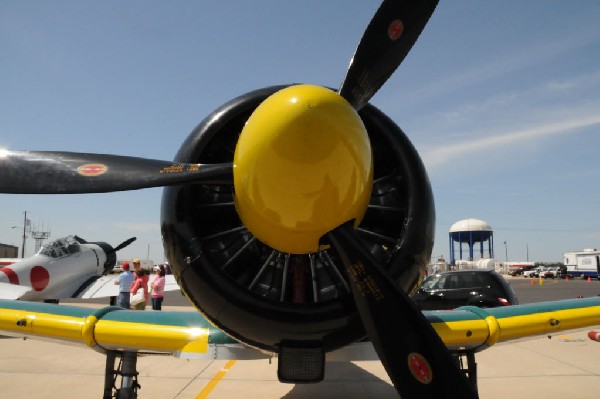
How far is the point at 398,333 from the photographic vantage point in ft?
7.46

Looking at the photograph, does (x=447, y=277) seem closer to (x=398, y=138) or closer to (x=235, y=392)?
(x=235, y=392)

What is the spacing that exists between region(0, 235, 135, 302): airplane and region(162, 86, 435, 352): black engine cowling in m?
9.95

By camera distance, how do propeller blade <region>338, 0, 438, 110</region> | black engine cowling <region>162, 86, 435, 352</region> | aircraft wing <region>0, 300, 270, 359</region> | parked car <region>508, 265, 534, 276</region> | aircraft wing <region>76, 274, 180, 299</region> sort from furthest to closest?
parked car <region>508, 265, 534, 276</region>
aircraft wing <region>76, 274, 180, 299</region>
aircraft wing <region>0, 300, 270, 359</region>
black engine cowling <region>162, 86, 435, 352</region>
propeller blade <region>338, 0, 438, 110</region>

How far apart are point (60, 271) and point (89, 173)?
1234 centimetres

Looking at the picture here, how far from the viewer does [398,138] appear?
3035mm

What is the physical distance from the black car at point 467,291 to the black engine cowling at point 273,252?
224 inches

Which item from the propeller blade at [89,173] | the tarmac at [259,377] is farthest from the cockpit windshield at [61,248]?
the propeller blade at [89,173]

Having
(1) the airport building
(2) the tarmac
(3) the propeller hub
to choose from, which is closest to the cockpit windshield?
(2) the tarmac

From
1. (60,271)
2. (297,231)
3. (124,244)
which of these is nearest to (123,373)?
(297,231)

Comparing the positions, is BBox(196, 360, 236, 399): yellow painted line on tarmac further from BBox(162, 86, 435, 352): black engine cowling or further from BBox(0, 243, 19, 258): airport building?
BBox(0, 243, 19, 258): airport building

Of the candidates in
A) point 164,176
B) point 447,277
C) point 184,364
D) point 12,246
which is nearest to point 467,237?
point 447,277

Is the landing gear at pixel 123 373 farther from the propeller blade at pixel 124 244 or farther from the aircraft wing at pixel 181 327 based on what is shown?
the propeller blade at pixel 124 244

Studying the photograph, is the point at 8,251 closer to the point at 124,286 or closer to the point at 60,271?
the point at 60,271

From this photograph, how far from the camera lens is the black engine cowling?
264cm
